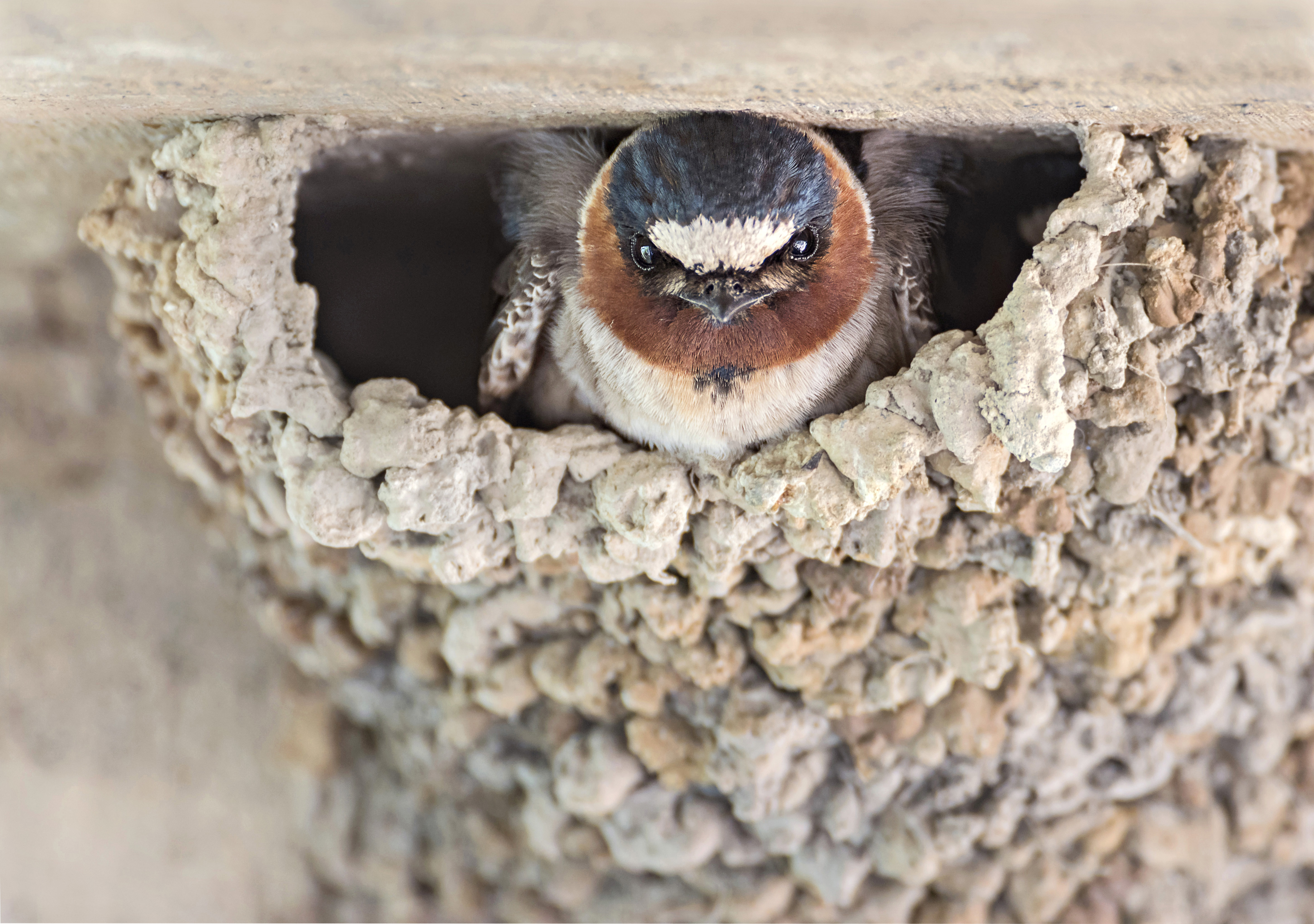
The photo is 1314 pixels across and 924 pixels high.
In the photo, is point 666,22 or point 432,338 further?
point 432,338

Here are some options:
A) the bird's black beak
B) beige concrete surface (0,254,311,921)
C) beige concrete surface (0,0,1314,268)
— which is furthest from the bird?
beige concrete surface (0,254,311,921)

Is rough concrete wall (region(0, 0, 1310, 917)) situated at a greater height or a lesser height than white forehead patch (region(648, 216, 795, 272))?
greater

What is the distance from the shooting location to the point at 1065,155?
1973 mm

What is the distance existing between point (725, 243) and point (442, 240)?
3.36ft

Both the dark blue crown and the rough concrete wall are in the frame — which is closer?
the rough concrete wall

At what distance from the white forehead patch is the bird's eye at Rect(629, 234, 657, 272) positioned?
85 mm

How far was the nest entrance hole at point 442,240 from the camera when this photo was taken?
206 cm

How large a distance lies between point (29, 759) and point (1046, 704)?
238 centimetres

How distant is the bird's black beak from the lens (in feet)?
5.53

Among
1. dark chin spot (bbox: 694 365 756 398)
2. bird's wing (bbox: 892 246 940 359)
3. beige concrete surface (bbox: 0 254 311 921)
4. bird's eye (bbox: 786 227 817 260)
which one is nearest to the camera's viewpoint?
bird's eye (bbox: 786 227 817 260)

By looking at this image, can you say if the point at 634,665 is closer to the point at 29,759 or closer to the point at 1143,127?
the point at 1143,127

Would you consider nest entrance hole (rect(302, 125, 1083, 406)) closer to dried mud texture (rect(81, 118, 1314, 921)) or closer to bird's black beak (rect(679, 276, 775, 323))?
dried mud texture (rect(81, 118, 1314, 921))

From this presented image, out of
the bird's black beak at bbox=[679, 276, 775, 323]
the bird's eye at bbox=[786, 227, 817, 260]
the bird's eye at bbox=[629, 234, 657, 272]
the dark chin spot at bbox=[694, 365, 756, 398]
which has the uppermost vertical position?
the bird's eye at bbox=[786, 227, 817, 260]

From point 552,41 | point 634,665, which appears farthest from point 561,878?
point 552,41
